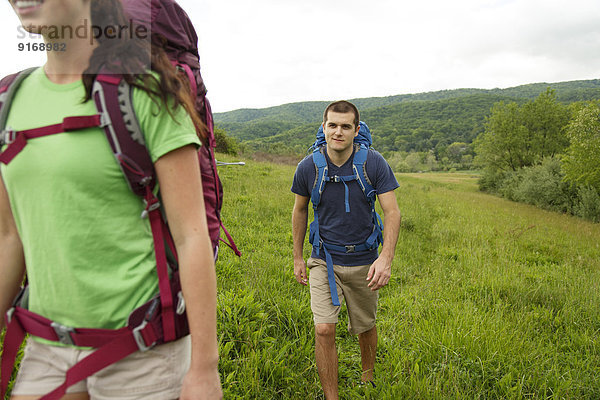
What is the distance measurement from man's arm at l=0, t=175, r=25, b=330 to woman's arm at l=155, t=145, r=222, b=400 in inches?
23.9

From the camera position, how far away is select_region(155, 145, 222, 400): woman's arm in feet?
3.32

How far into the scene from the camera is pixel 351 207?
3096 millimetres

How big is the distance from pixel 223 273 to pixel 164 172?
365cm

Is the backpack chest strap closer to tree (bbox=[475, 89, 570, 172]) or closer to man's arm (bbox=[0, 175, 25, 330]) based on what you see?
man's arm (bbox=[0, 175, 25, 330])

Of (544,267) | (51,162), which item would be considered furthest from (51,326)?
(544,267)

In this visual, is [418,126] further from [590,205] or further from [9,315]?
[9,315]

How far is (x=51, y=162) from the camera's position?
37.7 inches

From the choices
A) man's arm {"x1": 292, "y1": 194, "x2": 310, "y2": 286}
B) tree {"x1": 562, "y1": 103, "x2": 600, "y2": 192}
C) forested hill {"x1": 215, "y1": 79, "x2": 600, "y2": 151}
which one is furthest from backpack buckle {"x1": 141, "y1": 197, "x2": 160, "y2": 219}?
forested hill {"x1": 215, "y1": 79, "x2": 600, "y2": 151}

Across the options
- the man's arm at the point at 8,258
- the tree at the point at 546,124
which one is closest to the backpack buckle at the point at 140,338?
the man's arm at the point at 8,258

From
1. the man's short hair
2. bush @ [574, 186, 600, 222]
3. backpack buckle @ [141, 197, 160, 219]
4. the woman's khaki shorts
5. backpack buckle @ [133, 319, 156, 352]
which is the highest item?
the man's short hair

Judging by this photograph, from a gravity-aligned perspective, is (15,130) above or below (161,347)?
above

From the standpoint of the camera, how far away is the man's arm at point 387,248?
288 centimetres

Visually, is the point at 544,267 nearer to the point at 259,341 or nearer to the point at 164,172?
the point at 259,341

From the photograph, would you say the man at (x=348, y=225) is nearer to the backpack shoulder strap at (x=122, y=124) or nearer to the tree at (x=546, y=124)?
the backpack shoulder strap at (x=122, y=124)
